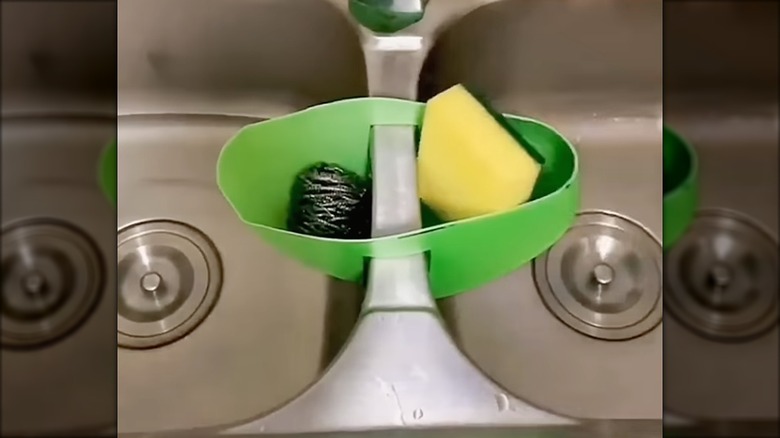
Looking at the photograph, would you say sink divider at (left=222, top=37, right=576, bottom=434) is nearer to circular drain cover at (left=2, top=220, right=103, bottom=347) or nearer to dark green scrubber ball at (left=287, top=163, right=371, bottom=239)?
dark green scrubber ball at (left=287, top=163, right=371, bottom=239)

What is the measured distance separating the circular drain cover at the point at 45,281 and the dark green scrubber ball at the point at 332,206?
0.94ft

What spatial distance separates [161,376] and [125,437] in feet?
0.13

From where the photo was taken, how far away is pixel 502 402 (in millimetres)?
446

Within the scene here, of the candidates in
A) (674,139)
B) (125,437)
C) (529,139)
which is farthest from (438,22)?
(125,437)

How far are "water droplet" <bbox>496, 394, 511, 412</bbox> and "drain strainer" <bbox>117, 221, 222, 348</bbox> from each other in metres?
0.20

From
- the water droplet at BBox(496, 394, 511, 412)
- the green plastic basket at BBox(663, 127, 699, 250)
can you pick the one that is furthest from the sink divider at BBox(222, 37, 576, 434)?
the green plastic basket at BBox(663, 127, 699, 250)

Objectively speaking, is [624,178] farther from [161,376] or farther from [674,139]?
[161,376]

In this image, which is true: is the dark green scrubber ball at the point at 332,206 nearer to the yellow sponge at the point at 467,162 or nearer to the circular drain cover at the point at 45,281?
the yellow sponge at the point at 467,162

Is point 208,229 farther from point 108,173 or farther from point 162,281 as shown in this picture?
point 108,173

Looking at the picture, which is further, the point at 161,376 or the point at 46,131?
the point at 46,131

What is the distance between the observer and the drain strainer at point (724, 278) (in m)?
0.71

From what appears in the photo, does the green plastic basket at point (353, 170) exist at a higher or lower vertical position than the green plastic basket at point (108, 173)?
higher

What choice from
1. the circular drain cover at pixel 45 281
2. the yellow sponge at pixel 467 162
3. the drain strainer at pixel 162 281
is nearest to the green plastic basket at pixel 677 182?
the yellow sponge at pixel 467 162

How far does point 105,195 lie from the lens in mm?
702
